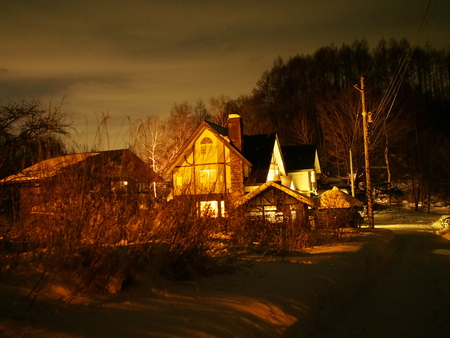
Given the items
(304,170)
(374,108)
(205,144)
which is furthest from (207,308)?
(374,108)

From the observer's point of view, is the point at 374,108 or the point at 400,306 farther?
the point at 374,108

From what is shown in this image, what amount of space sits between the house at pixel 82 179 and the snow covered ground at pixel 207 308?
56.1 inches

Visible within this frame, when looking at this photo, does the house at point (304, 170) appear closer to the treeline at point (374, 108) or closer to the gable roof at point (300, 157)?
the gable roof at point (300, 157)

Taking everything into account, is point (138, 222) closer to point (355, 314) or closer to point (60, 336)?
point (60, 336)

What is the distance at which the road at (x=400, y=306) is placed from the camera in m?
6.78

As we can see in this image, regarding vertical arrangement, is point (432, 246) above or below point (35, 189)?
below

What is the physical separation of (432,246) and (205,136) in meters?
20.3

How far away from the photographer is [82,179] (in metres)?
6.30

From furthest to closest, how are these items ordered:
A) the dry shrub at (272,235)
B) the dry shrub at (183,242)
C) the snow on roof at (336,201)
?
1. the snow on roof at (336,201)
2. the dry shrub at (272,235)
3. the dry shrub at (183,242)

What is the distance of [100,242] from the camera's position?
6.07 m

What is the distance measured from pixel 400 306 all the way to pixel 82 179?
6.22 meters

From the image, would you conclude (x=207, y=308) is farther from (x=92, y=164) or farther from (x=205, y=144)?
(x=205, y=144)

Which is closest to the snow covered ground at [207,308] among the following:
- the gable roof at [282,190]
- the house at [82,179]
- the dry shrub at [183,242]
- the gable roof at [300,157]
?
the dry shrub at [183,242]

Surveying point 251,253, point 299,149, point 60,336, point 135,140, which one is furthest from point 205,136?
point 60,336
